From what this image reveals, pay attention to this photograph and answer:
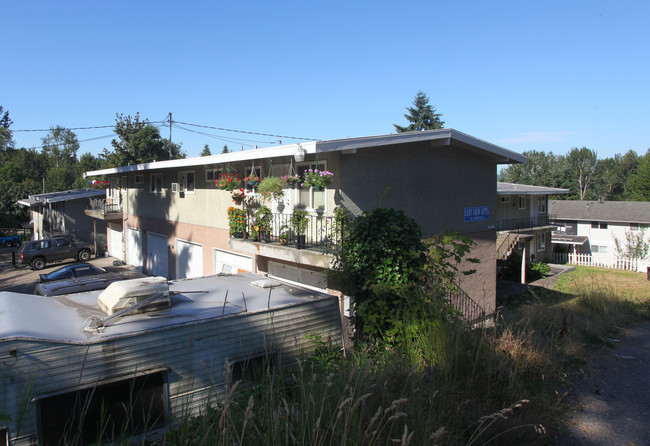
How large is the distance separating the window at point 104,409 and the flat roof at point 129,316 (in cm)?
47

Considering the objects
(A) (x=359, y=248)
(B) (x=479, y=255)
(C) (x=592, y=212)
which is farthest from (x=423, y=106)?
(A) (x=359, y=248)

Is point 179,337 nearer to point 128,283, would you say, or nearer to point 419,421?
point 128,283

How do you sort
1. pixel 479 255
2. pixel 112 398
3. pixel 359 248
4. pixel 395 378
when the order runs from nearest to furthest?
pixel 395 378 → pixel 112 398 → pixel 359 248 → pixel 479 255

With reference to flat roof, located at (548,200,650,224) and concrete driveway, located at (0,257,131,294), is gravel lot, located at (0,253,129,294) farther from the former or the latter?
flat roof, located at (548,200,650,224)

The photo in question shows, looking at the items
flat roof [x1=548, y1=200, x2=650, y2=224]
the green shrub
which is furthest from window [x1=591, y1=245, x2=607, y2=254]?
the green shrub

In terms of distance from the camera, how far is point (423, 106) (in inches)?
1794

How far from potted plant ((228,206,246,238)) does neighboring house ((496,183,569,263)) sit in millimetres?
17346

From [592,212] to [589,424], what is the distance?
39479mm

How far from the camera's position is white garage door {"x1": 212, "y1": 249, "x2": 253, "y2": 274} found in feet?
39.3

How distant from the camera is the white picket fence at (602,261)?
30.9 metres

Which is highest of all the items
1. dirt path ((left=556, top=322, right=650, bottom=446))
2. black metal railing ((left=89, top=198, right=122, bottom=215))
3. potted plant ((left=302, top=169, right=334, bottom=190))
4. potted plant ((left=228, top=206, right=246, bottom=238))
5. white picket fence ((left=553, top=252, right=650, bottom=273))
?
potted plant ((left=302, top=169, right=334, bottom=190))

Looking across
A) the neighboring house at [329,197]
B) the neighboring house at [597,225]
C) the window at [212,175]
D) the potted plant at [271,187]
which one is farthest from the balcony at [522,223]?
the potted plant at [271,187]

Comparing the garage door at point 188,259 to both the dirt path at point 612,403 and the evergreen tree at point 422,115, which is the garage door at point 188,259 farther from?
the evergreen tree at point 422,115

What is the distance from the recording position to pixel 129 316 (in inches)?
173
